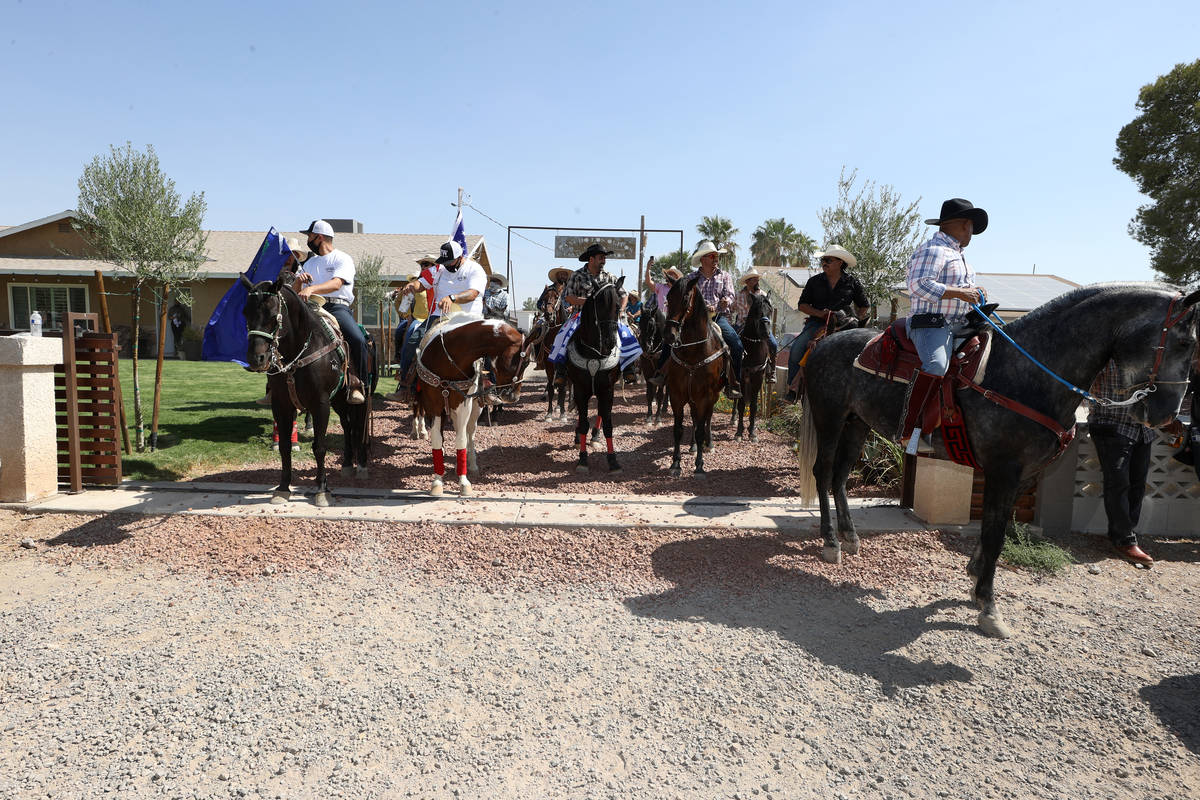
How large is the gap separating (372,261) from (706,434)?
22325 mm

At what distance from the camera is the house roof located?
2455 cm

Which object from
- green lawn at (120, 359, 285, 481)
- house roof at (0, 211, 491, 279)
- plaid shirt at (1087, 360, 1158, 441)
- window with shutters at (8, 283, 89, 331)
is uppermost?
house roof at (0, 211, 491, 279)

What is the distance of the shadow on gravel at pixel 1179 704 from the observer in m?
3.35

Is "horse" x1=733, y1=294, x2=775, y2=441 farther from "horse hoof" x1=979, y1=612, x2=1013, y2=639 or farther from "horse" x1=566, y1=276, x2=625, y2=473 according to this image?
"horse hoof" x1=979, y1=612, x2=1013, y2=639

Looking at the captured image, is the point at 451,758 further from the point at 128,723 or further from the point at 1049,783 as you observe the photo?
the point at 1049,783

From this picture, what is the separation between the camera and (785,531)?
20.2ft

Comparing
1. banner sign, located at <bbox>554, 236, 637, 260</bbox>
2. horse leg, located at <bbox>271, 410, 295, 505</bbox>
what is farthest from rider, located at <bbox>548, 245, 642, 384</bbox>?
banner sign, located at <bbox>554, 236, 637, 260</bbox>

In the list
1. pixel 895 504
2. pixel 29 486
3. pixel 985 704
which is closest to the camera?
pixel 985 704

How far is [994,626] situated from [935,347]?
74.0 inches

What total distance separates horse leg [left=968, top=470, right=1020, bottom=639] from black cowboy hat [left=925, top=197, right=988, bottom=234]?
5.97 ft

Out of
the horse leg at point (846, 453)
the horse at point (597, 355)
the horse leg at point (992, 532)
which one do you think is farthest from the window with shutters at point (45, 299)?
the horse leg at point (992, 532)

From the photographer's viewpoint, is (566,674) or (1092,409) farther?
(1092,409)

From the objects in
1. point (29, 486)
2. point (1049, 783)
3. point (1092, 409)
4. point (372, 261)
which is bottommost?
point (1049, 783)

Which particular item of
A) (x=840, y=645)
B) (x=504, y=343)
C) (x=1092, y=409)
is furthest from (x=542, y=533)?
(x=1092, y=409)
